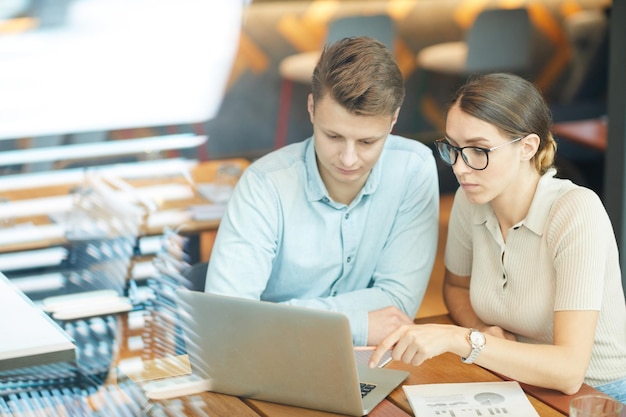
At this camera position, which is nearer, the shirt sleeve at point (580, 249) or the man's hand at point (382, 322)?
the shirt sleeve at point (580, 249)

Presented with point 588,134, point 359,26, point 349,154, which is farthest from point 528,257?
point 359,26

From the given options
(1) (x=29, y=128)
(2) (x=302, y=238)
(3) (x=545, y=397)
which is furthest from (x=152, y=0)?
(3) (x=545, y=397)

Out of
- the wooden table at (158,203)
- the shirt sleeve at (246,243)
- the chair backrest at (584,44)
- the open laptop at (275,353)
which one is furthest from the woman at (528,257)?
the chair backrest at (584,44)

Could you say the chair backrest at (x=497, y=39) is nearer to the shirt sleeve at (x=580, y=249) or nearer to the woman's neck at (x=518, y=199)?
the woman's neck at (x=518, y=199)

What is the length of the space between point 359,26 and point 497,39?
0.94 m

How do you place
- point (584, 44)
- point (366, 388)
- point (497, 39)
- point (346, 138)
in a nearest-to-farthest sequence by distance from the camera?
point (366, 388) < point (346, 138) < point (497, 39) < point (584, 44)

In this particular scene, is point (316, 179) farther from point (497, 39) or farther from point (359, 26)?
point (497, 39)

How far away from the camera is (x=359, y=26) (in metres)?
5.23

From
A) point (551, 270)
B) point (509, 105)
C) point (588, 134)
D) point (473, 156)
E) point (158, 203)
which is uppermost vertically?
point (509, 105)

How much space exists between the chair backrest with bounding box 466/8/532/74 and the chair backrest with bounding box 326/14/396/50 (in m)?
0.58

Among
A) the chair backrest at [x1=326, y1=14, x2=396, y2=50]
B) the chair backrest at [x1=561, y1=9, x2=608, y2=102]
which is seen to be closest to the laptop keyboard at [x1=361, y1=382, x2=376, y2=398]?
the chair backrest at [x1=326, y1=14, x2=396, y2=50]

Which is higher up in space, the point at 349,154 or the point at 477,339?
the point at 349,154

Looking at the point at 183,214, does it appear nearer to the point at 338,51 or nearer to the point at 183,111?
the point at 338,51

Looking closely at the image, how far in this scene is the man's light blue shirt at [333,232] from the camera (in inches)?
89.6
